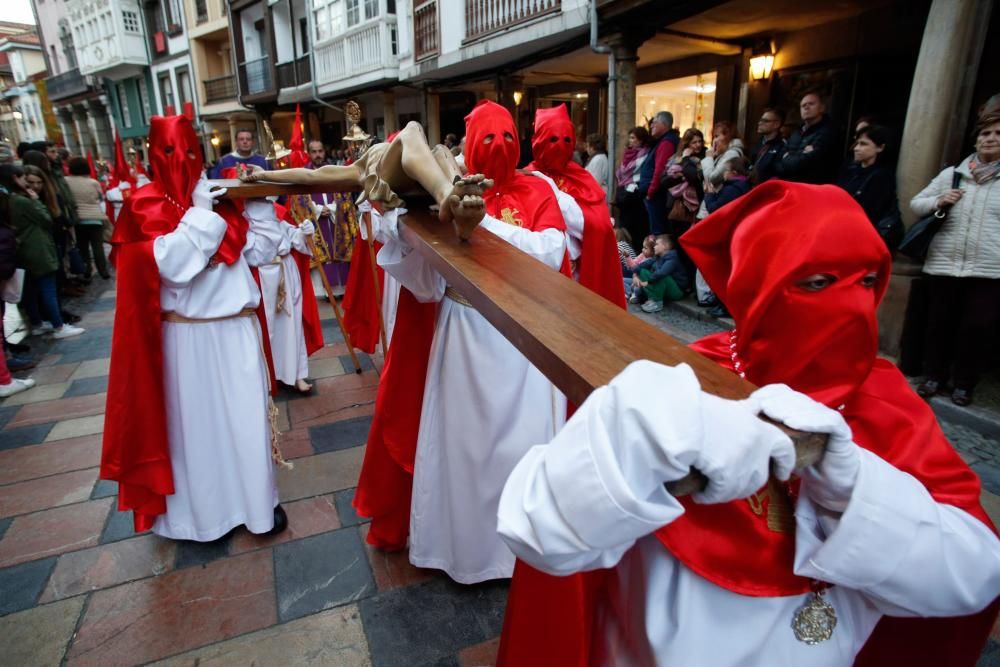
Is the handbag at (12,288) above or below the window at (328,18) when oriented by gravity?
below

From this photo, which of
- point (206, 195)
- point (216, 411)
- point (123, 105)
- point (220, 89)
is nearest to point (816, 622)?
point (216, 411)

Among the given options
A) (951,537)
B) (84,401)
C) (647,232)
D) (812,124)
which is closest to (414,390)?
(951,537)

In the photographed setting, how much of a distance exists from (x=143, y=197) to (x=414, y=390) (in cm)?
157

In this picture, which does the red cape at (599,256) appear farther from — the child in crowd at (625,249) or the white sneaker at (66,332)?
the white sneaker at (66,332)

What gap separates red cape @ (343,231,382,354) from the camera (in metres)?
5.27

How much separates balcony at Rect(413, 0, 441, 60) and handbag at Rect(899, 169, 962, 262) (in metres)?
11.1

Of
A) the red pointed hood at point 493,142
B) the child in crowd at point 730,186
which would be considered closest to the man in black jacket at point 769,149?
the child in crowd at point 730,186

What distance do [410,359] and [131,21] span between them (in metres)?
34.2

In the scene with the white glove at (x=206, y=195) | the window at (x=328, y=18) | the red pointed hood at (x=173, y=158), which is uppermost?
the window at (x=328, y=18)

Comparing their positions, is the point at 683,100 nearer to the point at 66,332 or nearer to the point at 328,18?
the point at 66,332

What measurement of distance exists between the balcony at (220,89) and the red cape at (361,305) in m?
23.7

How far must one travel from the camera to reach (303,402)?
16.1 feet

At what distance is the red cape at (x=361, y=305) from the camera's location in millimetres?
5270

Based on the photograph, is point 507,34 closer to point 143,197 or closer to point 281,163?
point 281,163
